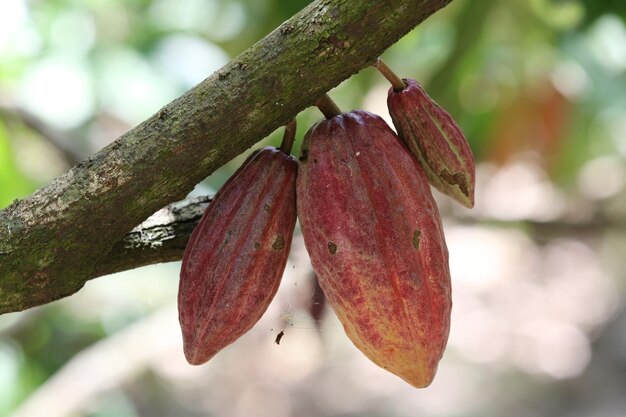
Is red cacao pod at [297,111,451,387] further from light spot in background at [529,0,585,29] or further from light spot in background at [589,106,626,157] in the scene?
light spot in background at [589,106,626,157]

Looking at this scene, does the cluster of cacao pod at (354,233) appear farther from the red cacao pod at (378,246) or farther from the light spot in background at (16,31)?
the light spot in background at (16,31)

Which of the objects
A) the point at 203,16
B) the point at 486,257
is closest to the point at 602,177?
the point at 486,257

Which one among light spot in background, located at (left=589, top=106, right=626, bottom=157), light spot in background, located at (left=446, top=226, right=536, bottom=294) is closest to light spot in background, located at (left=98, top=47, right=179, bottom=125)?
light spot in background, located at (left=589, top=106, right=626, bottom=157)

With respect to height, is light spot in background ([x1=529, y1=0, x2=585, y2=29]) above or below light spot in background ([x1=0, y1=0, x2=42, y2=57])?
below

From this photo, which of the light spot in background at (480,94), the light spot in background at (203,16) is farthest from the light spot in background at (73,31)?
the light spot in background at (480,94)

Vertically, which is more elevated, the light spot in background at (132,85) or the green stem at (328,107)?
the light spot in background at (132,85)

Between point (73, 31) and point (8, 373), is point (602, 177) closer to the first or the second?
point (73, 31)
